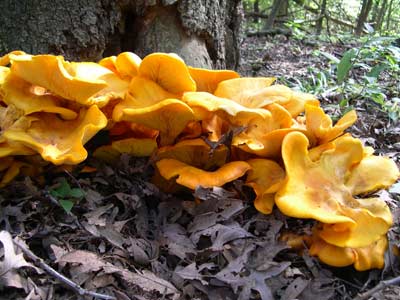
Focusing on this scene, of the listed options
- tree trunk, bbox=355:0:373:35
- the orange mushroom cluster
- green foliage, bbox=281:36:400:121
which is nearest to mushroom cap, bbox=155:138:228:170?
the orange mushroom cluster

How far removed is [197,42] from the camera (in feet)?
12.8

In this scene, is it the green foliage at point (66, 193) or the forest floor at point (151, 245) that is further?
the green foliage at point (66, 193)

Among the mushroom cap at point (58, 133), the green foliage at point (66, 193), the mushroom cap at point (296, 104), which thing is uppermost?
the mushroom cap at point (296, 104)

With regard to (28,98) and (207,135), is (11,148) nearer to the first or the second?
(28,98)

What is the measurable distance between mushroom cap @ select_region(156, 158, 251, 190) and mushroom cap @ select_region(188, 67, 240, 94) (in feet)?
2.09

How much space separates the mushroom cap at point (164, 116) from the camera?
228 centimetres

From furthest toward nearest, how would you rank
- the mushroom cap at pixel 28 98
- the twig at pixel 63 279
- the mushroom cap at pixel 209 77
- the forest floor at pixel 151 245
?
1. the mushroom cap at pixel 209 77
2. the mushroom cap at pixel 28 98
3. the forest floor at pixel 151 245
4. the twig at pixel 63 279

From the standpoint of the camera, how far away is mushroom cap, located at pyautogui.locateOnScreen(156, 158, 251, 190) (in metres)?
2.37

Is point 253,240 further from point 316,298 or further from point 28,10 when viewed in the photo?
point 28,10

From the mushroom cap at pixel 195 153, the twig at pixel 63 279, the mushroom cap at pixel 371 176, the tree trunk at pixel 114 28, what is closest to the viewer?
the twig at pixel 63 279

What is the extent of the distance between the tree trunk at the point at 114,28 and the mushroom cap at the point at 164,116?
4.43ft

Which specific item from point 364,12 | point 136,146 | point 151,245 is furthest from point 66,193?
point 364,12

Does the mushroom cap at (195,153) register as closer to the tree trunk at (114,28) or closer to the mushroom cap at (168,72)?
the mushroom cap at (168,72)

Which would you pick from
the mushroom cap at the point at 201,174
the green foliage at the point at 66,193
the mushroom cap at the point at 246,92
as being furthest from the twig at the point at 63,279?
the mushroom cap at the point at 246,92
